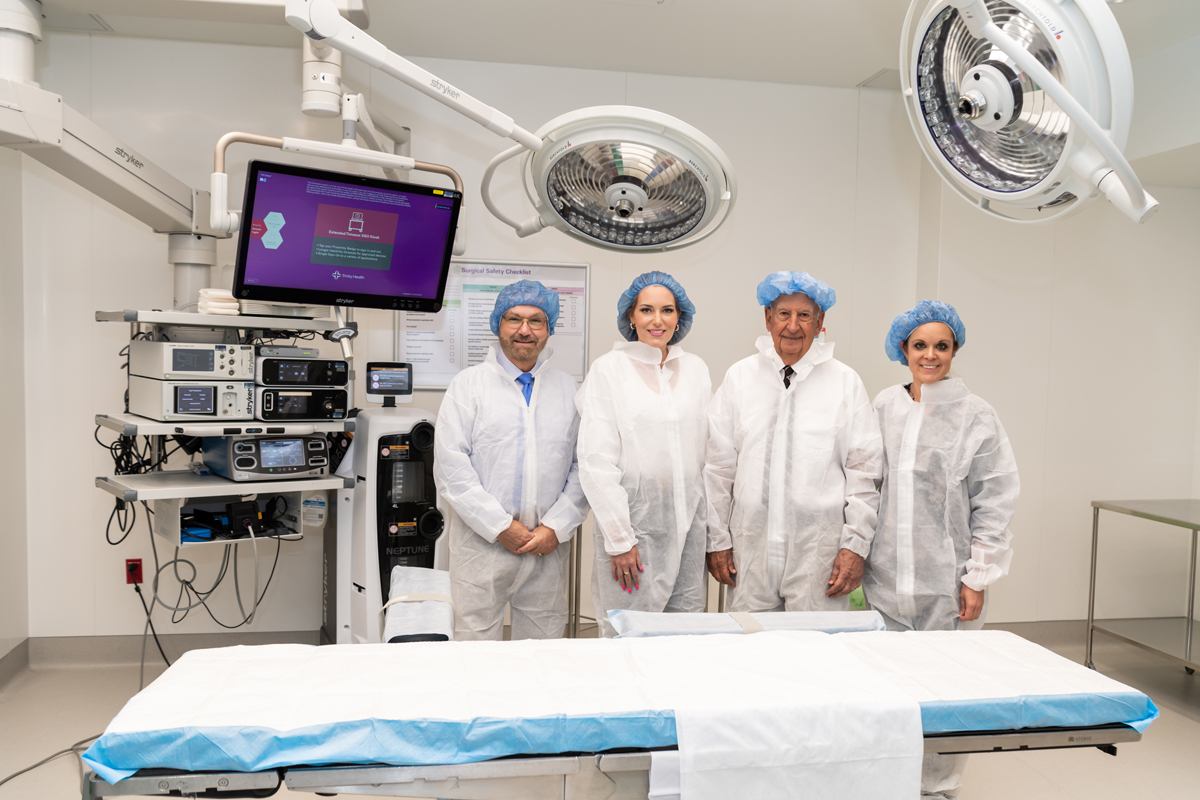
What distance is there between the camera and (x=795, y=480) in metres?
2.31

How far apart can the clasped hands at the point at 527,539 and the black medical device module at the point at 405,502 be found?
1.53 ft

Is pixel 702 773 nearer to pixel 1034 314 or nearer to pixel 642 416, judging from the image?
pixel 642 416

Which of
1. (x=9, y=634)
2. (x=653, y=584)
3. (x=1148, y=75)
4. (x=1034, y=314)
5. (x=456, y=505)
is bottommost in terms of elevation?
(x=9, y=634)

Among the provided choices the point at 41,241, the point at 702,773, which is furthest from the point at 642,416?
the point at 41,241

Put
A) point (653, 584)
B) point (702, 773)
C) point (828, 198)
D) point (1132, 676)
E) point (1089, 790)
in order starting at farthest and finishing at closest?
1. point (828, 198)
2. point (1132, 676)
3. point (1089, 790)
4. point (653, 584)
5. point (702, 773)

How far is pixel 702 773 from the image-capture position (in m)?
1.24

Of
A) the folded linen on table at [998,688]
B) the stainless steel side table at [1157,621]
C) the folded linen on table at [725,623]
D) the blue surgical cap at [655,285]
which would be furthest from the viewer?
the stainless steel side table at [1157,621]

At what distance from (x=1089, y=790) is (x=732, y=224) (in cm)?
254

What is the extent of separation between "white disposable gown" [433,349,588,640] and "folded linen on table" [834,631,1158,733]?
3.66ft

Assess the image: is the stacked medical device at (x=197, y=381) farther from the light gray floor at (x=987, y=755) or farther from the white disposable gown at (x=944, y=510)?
the white disposable gown at (x=944, y=510)

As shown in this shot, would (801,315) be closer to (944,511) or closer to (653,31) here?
(944,511)

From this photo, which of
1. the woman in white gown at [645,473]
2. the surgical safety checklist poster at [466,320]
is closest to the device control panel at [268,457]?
the surgical safety checklist poster at [466,320]

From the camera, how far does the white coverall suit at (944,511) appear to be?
222 cm

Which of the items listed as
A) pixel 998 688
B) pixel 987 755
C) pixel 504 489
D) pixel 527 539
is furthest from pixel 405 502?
pixel 987 755
